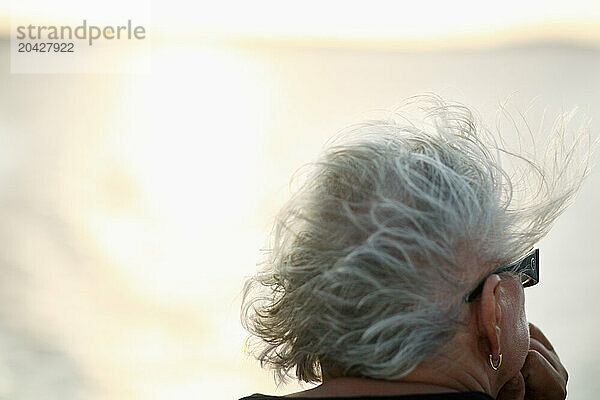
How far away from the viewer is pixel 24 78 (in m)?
2.56

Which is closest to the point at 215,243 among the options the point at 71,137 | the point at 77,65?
the point at 71,137

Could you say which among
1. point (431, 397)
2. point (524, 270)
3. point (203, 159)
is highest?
point (203, 159)

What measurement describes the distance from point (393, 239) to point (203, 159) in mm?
1692

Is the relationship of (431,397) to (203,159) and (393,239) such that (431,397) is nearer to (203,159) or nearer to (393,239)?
(393,239)

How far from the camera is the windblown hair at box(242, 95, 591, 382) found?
93 centimetres

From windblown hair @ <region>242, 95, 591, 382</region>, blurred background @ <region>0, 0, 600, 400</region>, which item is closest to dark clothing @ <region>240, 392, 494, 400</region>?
windblown hair @ <region>242, 95, 591, 382</region>

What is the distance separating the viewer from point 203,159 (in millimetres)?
2545

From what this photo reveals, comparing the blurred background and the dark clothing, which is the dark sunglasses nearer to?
the dark clothing

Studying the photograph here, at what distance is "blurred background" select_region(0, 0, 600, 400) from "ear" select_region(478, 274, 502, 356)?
1.46 metres

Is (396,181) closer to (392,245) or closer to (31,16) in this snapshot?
(392,245)

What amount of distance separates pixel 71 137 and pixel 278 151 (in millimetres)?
711

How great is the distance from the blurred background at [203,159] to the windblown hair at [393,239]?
1.37 meters

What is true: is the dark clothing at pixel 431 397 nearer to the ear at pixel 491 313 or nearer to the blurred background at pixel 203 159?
the ear at pixel 491 313

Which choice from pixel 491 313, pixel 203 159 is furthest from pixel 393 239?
pixel 203 159
